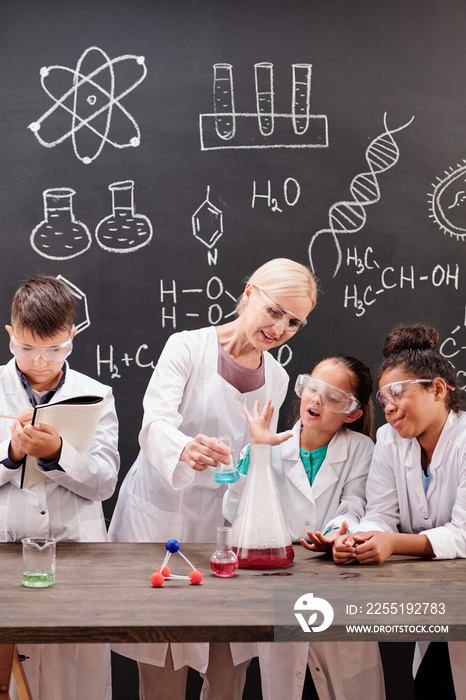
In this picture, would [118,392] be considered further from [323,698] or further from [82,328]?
[323,698]

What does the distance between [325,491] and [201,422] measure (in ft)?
1.62

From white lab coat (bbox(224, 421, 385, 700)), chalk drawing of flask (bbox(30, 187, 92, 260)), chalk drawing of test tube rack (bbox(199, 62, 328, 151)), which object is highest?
chalk drawing of test tube rack (bbox(199, 62, 328, 151))

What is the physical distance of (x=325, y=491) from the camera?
2.39 m

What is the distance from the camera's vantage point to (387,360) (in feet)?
7.84

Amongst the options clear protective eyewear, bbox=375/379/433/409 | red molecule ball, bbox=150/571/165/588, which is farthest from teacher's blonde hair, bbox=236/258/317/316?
red molecule ball, bbox=150/571/165/588

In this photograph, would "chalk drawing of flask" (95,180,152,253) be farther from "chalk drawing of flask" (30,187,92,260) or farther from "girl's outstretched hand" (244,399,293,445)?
"girl's outstretched hand" (244,399,293,445)

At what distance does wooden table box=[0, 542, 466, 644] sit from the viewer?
1.46 metres

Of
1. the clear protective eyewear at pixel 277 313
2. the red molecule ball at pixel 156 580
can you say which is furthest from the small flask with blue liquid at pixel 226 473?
the clear protective eyewear at pixel 277 313

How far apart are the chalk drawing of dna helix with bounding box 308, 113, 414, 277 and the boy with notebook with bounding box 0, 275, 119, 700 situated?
1.27 meters

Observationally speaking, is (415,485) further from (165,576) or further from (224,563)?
(165,576)

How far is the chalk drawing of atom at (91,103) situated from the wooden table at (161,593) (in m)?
1.76

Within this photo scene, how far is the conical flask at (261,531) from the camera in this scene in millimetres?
1899

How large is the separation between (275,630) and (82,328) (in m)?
1.89

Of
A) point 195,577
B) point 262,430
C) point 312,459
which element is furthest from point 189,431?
point 195,577
